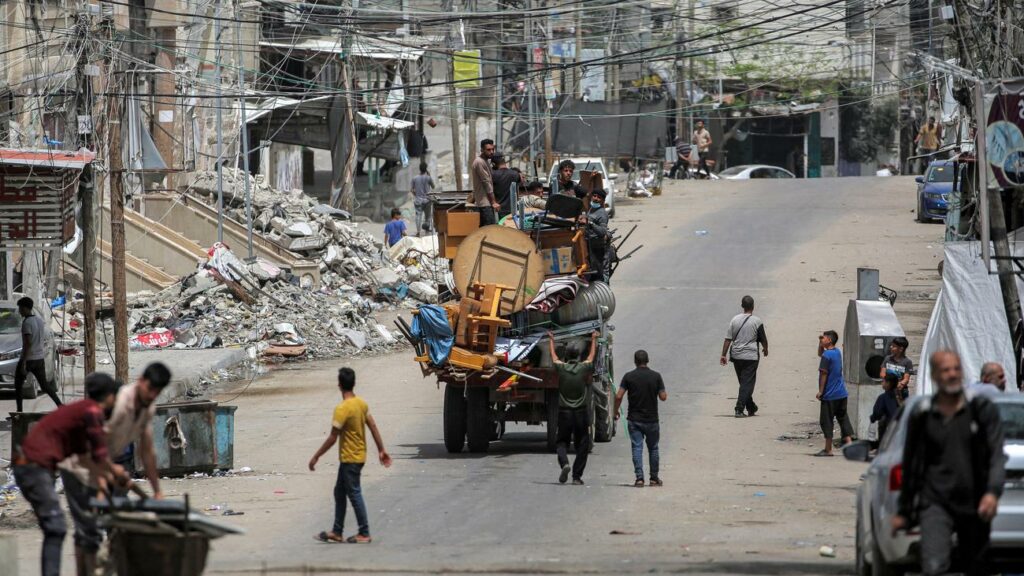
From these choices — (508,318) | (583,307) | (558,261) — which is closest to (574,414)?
(508,318)

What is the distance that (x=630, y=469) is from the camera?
16.8 metres

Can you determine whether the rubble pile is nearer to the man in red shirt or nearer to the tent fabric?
the tent fabric

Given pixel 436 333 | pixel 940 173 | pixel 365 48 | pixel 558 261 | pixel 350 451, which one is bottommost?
pixel 350 451

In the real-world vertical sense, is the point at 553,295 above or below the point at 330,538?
above

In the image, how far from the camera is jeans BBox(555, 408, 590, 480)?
15297 mm

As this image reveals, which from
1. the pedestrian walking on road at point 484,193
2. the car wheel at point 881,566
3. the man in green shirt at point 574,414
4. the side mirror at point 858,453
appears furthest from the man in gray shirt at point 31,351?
the car wheel at point 881,566

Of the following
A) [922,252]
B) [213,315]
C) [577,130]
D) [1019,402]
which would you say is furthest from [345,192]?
[1019,402]

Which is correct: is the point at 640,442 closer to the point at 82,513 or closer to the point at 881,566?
the point at 881,566

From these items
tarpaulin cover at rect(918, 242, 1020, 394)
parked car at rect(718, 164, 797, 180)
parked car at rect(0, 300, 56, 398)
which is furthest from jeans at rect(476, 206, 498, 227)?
parked car at rect(718, 164, 797, 180)

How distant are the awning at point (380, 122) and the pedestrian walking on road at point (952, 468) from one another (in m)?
37.7

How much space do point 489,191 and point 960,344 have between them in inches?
233

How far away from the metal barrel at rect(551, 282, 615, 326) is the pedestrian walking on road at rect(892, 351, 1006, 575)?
9614mm

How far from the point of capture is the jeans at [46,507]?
9445mm

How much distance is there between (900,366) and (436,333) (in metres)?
5.21
